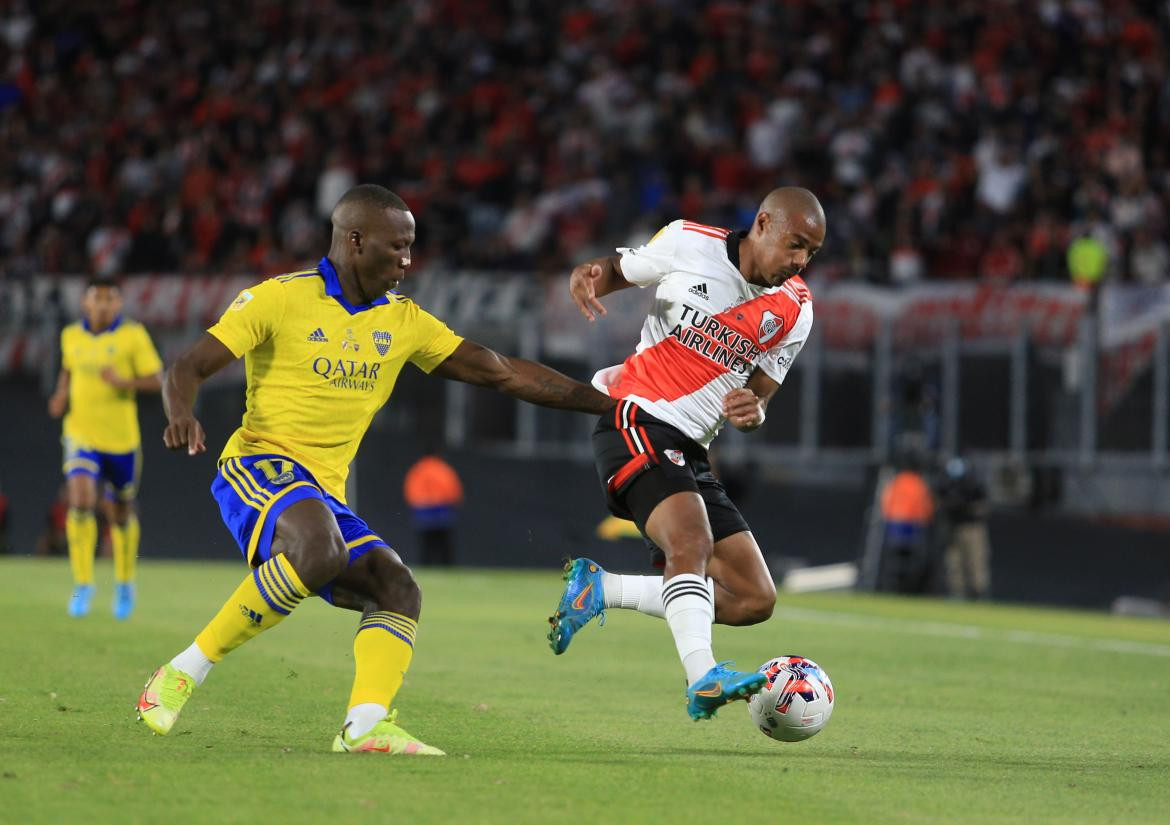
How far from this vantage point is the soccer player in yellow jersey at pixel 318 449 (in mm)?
6566

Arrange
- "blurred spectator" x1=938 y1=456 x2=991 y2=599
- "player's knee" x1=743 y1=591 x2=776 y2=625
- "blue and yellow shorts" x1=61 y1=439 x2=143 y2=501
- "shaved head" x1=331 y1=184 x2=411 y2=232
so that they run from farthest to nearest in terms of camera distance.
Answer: "blurred spectator" x1=938 y1=456 x2=991 y2=599
"blue and yellow shorts" x1=61 y1=439 x2=143 y2=501
"player's knee" x1=743 y1=591 x2=776 y2=625
"shaved head" x1=331 y1=184 x2=411 y2=232

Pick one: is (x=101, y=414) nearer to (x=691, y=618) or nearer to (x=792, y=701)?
(x=691, y=618)

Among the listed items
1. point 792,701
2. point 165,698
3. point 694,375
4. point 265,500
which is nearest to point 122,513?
point 694,375

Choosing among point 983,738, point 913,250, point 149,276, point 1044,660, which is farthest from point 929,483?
point 983,738

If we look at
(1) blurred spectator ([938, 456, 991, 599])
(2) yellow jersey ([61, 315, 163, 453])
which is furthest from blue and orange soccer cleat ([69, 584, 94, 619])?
(1) blurred spectator ([938, 456, 991, 599])

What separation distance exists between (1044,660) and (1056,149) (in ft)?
42.5

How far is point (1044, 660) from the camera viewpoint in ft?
40.9

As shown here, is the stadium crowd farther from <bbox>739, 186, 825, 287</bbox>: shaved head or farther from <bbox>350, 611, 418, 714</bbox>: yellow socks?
<bbox>350, 611, 418, 714</bbox>: yellow socks

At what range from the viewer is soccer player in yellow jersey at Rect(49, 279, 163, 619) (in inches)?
530

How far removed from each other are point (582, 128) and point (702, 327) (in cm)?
1886

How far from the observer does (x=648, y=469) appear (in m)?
7.59

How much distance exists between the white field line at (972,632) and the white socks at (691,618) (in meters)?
7.03

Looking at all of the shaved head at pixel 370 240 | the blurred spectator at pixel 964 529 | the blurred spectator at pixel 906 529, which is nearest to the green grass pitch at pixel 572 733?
the shaved head at pixel 370 240

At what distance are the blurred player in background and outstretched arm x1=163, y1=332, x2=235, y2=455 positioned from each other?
1651mm
